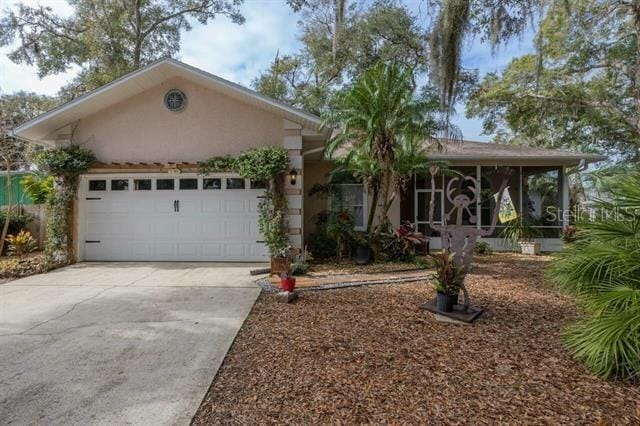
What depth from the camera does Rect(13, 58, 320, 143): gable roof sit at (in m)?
7.31

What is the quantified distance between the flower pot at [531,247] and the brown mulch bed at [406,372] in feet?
18.6

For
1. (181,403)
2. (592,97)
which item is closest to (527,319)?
(181,403)

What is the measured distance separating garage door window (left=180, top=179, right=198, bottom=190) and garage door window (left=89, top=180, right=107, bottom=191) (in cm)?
192

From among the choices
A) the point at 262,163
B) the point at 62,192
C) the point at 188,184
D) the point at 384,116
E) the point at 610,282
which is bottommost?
the point at 610,282

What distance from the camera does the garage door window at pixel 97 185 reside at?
8406 millimetres

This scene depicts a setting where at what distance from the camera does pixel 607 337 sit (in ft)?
8.83

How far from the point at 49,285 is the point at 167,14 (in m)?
14.8

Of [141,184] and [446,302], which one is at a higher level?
[141,184]

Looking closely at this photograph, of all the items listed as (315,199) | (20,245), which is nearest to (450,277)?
(315,199)

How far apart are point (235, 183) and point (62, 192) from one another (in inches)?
150

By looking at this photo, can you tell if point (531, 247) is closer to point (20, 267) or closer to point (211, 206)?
point (211, 206)

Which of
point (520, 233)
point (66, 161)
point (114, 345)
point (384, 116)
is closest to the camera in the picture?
point (114, 345)

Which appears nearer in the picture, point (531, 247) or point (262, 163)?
point (262, 163)

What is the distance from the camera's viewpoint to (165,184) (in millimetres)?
8297
